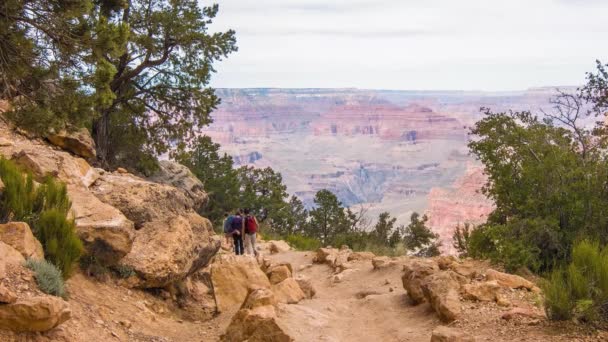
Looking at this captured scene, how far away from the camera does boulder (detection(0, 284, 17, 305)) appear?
652 cm

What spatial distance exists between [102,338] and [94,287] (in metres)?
1.78

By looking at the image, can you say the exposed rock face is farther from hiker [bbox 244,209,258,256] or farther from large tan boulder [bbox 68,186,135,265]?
large tan boulder [bbox 68,186,135,265]

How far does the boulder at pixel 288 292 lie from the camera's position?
1125cm

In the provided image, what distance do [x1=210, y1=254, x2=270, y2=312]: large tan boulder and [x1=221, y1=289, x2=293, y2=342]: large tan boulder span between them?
230 cm

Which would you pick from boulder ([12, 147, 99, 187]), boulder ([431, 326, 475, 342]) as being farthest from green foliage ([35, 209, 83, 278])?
boulder ([431, 326, 475, 342])

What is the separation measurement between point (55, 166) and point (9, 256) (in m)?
3.98

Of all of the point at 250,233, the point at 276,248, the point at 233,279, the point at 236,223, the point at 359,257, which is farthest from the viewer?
the point at 276,248

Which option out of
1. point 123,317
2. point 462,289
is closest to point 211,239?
point 123,317

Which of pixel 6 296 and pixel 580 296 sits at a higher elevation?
pixel 6 296

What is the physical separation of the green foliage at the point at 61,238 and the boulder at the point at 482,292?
5.91 metres

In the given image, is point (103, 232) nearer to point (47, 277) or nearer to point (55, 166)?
point (47, 277)

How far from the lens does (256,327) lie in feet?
27.1

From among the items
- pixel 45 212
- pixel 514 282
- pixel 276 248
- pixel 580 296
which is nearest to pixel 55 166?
→ pixel 45 212

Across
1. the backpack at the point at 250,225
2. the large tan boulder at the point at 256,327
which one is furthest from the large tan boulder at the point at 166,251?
the backpack at the point at 250,225
